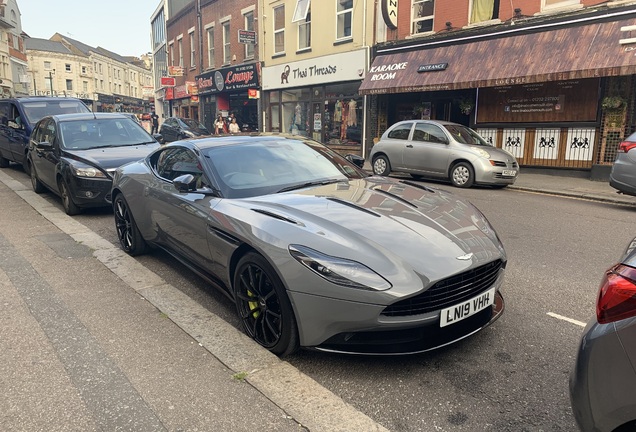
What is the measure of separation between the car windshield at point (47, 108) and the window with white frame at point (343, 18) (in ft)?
34.6

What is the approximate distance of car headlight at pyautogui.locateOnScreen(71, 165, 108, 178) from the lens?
7254 mm

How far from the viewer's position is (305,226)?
10.0ft

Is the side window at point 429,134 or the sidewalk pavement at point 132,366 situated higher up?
the side window at point 429,134

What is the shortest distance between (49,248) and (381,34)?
14807 millimetres

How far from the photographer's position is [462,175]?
1102 centimetres

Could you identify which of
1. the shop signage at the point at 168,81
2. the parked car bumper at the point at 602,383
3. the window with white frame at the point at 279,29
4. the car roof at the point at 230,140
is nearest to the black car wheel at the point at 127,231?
the car roof at the point at 230,140

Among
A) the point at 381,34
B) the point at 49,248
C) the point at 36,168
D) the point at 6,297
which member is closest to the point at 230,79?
the point at 381,34

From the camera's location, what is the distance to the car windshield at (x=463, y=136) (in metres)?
11.2

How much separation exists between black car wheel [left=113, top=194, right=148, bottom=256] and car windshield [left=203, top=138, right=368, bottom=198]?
1.66m

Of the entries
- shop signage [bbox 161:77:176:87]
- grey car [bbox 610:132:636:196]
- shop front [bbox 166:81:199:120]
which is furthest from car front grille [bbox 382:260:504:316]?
shop signage [bbox 161:77:176:87]

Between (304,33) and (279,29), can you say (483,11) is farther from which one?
(279,29)

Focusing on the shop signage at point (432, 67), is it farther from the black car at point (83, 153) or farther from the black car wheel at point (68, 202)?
the black car wheel at point (68, 202)

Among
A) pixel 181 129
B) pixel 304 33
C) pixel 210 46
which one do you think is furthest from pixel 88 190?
pixel 210 46

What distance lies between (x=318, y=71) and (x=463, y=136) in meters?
10.3
